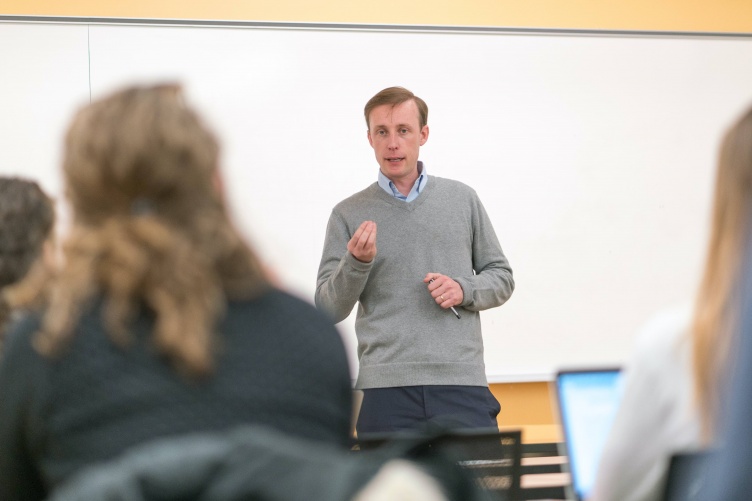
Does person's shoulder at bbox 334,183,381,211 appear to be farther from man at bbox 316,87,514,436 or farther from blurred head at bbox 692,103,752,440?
blurred head at bbox 692,103,752,440

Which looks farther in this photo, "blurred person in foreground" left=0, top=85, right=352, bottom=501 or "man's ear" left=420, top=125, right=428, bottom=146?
"man's ear" left=420, top=125, right=428, bottom=146

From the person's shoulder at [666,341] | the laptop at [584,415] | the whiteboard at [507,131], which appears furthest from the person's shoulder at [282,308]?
the whiteboard at [507,131]

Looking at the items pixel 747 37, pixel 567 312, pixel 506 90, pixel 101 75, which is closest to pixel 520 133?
pixel 506 90

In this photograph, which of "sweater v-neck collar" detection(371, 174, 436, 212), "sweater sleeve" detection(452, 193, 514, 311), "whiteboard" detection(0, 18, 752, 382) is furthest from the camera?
"whiteboard" detection(0, 18, 752, 382)

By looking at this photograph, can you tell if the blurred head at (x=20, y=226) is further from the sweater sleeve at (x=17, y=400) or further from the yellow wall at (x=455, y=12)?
the yellow wall at (x=455, y=12)

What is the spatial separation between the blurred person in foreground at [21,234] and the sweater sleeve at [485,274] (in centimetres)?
133

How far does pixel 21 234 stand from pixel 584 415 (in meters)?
1.10

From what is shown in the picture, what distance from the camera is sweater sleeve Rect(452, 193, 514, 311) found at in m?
2.76

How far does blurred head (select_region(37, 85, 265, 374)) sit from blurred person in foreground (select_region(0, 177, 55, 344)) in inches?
24.0

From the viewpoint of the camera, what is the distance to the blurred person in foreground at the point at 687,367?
1.07 meters

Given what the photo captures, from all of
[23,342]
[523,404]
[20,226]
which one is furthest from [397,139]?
[23,342]

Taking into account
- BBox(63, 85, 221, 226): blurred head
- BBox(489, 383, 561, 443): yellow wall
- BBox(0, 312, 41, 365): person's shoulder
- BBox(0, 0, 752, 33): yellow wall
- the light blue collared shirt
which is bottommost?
BBox(489, 383, 561, 443): yellow wall

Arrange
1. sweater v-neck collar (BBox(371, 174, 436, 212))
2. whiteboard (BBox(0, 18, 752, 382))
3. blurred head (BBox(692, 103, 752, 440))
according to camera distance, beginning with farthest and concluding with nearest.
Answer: whiteboard (BBox(0, 18, 752, 382)) < sweater v-neck collar (BBox(371, 174, 436, 212)) < blurred head (BBox(692, 103, 752, 440))

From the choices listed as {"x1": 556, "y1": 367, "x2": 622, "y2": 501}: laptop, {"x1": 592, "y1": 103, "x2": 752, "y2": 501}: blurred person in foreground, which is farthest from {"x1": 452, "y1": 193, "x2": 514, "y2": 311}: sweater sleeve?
{"x1": 592, "y1": 103, "x2": 752, "y2": 501}: blurred person in foreground
